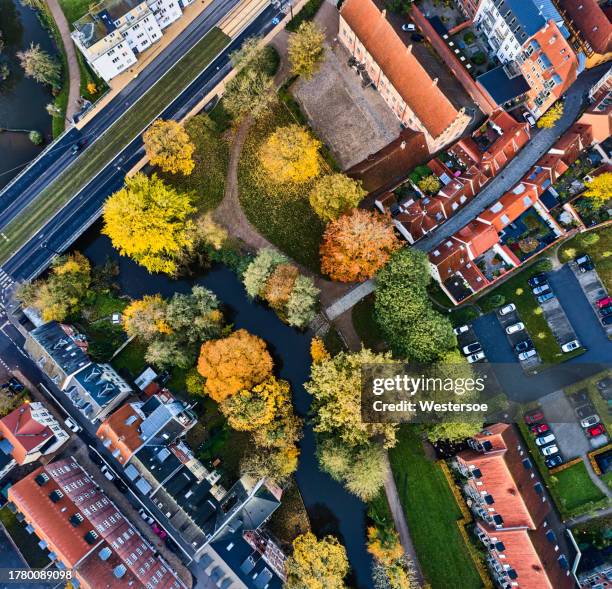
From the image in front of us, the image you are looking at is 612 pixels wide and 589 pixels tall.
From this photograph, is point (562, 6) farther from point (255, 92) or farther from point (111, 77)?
point (111, 77)

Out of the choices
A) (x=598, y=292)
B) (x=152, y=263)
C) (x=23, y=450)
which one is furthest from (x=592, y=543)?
(x=23, y=450)

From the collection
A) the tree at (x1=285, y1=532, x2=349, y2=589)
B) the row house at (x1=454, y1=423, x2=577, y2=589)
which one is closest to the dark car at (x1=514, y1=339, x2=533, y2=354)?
the row house at (x1=454, y1=423, x2=577, y2=589)

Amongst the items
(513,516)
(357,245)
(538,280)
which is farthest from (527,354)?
(357,245)

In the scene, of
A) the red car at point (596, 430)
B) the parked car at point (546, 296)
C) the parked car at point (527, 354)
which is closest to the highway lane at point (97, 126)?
the parked car at point (546, 296)

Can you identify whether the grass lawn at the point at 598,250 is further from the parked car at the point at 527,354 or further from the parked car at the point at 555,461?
the parked car at the point at 555,461

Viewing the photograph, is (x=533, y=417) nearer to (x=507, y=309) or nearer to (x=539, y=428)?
(x=539, y=428)
